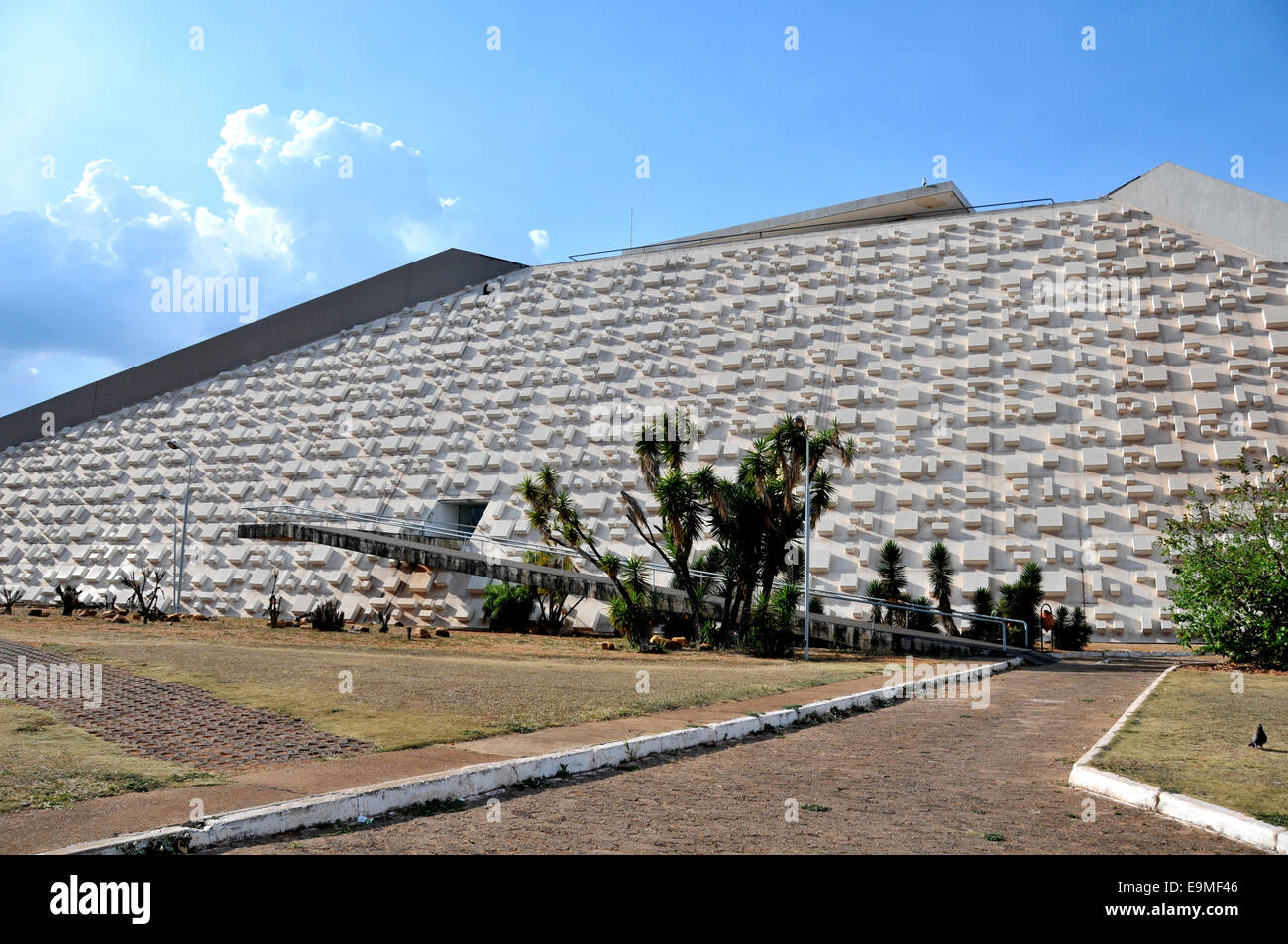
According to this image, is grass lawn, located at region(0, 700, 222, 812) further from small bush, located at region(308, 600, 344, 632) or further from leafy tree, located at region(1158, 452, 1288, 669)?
small bush, located at region(308, 600, 344, 632)

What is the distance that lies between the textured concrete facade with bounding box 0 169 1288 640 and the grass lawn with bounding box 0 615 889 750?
6529 millimetres

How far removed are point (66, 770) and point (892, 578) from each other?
18667 mm

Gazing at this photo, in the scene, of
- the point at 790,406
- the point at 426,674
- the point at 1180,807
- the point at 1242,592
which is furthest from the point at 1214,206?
the point at 1180,807

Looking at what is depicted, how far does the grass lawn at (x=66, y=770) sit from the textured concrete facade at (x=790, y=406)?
18.0 m

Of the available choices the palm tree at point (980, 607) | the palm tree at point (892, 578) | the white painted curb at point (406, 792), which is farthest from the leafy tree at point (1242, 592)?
the white painted curb at point (406, 792)

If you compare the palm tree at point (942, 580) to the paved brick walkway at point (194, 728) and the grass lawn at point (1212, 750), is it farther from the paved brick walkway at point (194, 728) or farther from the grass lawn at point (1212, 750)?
the paved brick walkway at point (194, 728)

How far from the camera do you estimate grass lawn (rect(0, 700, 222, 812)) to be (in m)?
4.67

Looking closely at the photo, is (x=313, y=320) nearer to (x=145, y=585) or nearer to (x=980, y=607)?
(x=145, y=585)

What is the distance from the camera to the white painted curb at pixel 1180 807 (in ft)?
14.3

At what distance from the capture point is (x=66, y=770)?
5.24 metres

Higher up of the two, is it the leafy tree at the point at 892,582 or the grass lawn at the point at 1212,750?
the leafy tree at the point at 892,582

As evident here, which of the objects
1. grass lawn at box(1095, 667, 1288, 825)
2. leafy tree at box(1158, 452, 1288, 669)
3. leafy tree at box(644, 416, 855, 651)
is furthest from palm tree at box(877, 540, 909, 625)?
grass lawn at box(1095, 667, 1288, 825)
